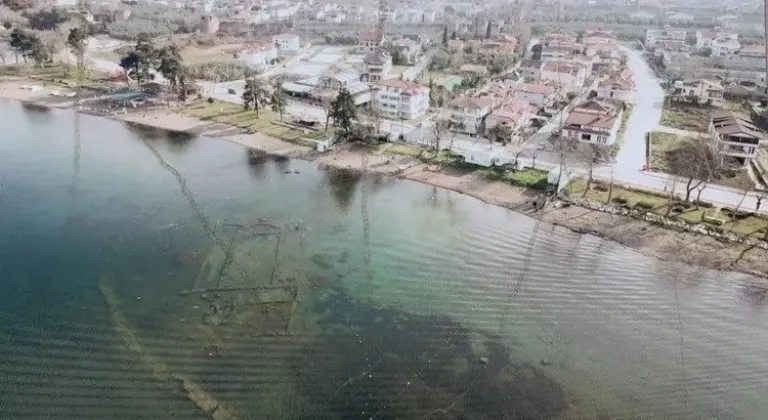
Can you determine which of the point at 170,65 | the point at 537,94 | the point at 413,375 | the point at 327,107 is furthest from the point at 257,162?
the point at 537,94

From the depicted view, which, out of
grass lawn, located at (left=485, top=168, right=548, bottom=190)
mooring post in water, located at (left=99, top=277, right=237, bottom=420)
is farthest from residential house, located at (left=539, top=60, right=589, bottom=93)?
mooring post in water, located at (left=99, top=277, right=237, bottom=420)

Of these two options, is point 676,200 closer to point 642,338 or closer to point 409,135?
point 642,338

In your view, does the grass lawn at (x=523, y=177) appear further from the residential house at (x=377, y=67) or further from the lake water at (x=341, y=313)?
the residential house at (x=377, y=67)

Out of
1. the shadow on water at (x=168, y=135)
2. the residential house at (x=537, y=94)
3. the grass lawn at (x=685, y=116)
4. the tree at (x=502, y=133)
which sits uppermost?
the residential house at (x=537, y=94)

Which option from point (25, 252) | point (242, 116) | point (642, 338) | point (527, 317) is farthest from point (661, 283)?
point (242, 116)

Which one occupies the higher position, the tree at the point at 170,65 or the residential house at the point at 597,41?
the residential house at the point at 597,41

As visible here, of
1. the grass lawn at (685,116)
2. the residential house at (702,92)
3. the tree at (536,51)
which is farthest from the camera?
the tree at (536,51)

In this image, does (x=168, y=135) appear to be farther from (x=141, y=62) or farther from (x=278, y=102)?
(x=141, y=62)

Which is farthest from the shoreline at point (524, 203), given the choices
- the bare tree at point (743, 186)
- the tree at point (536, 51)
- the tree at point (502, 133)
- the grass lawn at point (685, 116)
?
the tree at point (536, 51)
